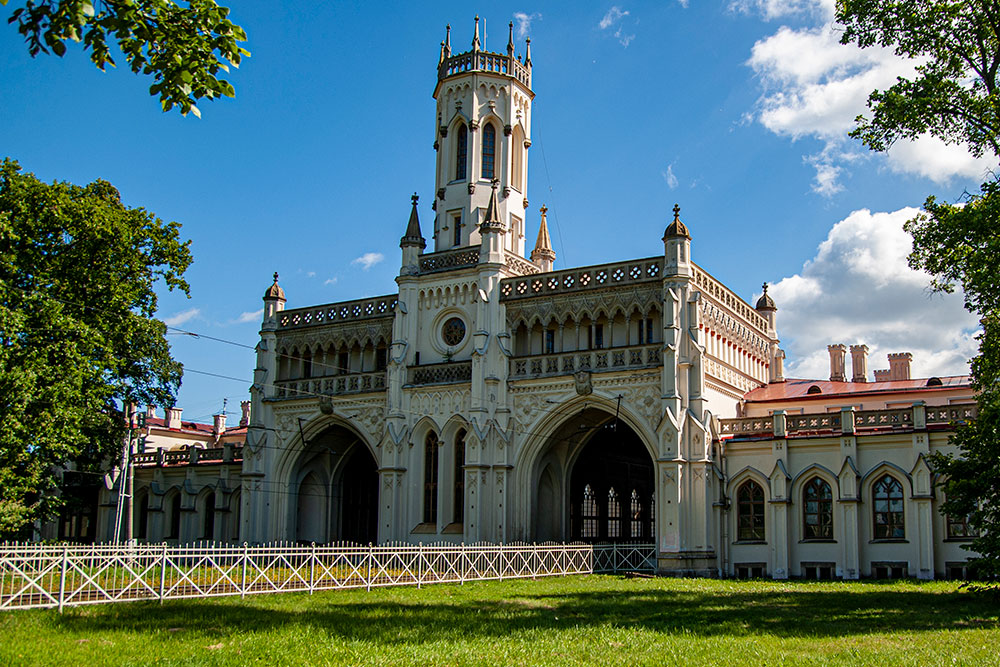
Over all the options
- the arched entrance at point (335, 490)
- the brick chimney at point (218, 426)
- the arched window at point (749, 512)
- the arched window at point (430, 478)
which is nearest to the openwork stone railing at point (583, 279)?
the arched window at point (430, 478)

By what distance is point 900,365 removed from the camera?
46188 millimetres

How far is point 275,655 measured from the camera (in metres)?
14.1

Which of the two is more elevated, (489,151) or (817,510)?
(489,151)

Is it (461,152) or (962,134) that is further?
(461,152)

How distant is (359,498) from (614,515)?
1246 centimetres

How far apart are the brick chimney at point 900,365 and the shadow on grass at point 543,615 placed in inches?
911

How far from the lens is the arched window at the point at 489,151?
4538 centimetres

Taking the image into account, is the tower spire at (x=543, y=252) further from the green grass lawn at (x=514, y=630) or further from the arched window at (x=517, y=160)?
the green grass lawn at (x=514, y=630)

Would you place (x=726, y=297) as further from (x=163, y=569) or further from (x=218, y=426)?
(x=218, y=426)

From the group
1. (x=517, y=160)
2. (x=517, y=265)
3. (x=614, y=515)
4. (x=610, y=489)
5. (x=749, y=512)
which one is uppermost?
(x=517, y=160)

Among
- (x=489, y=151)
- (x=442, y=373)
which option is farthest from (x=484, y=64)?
(x=442, y=373)

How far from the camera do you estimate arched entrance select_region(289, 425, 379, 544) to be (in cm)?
4641

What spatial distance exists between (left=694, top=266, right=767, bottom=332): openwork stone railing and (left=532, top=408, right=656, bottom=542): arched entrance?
6.44 m

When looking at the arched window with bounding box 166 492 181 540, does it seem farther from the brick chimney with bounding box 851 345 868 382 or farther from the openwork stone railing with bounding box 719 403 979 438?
the brick chimney with bounding box 851 345 868 382
